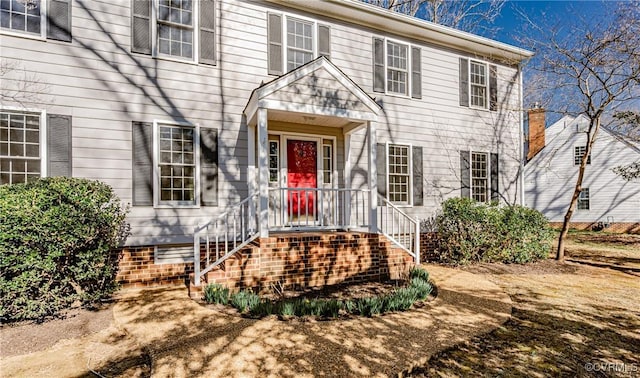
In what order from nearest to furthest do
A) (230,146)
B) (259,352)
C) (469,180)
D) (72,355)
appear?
(259,352) < (72,355) < (230,146) < (469,180)

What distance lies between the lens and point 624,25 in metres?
8.02

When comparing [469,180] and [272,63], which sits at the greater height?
[272,63]

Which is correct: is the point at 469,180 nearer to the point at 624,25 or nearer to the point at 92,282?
the point at 624,25

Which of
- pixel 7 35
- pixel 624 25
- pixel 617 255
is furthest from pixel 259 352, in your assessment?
pixel 617 255

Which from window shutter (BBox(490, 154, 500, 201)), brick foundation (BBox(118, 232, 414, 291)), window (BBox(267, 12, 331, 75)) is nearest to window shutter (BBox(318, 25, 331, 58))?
window (BBox(267, 12, 331, 75))

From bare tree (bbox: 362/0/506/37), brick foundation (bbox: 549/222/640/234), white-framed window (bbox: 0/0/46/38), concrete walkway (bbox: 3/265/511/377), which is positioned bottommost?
brick foundation (bbox: 549/222/640/234)

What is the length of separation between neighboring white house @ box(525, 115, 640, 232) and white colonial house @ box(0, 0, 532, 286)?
12.2 m

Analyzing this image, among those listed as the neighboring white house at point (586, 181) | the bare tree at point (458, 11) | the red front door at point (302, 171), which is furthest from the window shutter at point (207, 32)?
the neighboring white house at point (586, 181)

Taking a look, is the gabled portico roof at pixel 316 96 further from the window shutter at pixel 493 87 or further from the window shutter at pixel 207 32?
the window shutter at pixel 493 87

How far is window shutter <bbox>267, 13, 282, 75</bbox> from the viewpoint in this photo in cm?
775

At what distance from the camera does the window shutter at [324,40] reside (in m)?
8.29

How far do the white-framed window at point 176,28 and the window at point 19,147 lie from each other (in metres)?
2.64

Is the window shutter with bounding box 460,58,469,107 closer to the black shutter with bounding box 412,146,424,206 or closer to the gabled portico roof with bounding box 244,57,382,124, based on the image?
the black shutter with bounding box 412,146,424,206

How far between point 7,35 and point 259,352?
22.3 feet
